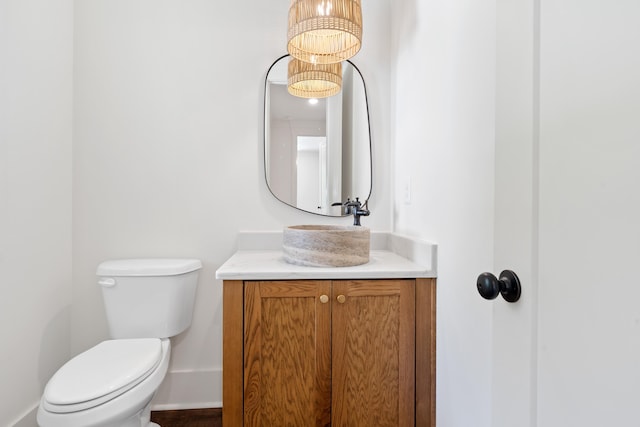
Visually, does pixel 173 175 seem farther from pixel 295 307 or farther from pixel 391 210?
pixel 391 210

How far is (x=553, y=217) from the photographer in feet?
1.54

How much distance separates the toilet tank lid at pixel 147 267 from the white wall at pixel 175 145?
0.10 meters

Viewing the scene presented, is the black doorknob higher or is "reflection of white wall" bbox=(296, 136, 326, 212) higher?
"reflection of white wall" bbox=(296, 136, 326, 212)

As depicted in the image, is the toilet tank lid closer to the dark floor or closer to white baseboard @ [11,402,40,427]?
white baseboard @ [11,402,40,427]

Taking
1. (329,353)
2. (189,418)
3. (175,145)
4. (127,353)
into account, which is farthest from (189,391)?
(175,145)

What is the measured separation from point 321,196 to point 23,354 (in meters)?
1.50

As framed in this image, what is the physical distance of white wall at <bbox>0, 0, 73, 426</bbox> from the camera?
1.26 m

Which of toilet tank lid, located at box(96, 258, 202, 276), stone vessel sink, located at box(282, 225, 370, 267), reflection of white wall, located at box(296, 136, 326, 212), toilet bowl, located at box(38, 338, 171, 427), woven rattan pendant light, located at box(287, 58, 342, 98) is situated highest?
woven rattan pendant light, located at box(287, 58, 342, 98)

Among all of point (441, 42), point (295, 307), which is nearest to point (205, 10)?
point (441, 42)

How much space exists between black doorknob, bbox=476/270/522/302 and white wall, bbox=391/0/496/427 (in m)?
0.25

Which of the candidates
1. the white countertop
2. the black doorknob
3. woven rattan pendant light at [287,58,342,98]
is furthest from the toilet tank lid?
the black doorknob

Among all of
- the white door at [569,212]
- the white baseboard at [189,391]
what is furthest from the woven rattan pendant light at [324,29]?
the white baseboard at [189,391]

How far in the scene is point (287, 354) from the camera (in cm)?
113

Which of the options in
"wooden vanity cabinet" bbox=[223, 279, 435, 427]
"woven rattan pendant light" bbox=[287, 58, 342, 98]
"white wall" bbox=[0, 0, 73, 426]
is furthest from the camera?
"woven rattan pendant light" bbox=[287, 58, 342, 98]
